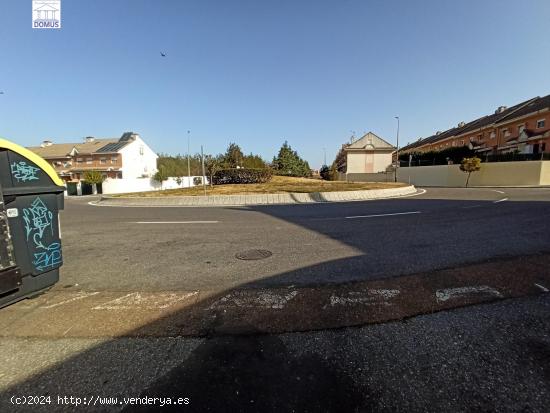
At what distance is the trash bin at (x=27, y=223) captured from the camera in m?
2.50

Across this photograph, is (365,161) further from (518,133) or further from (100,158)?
(100,158)

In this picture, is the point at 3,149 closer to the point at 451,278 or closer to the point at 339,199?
the point at 451,278

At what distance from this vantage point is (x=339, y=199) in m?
16.2

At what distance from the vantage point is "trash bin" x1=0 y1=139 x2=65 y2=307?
2.50 metres

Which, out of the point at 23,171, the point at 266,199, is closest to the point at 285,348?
the point at 23,171

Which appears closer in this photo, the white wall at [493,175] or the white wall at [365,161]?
the white wall at [493,175]

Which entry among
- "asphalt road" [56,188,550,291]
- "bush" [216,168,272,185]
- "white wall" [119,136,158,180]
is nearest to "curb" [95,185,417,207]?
"asphalt road" [56,188,550,291]

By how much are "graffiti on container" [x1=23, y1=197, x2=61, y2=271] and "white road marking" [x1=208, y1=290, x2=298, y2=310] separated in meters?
1.97

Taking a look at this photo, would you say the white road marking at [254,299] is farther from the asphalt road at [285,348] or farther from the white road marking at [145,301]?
the white road marking at [145,301]

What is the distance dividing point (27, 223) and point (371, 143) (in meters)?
52.9

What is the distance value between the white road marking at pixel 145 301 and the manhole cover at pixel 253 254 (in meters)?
1.59

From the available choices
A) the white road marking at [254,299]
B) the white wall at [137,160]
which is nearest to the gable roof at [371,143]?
the white wall at [137,160]

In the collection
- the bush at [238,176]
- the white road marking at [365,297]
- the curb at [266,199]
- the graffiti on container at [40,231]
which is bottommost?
the white road marking at [365,297]

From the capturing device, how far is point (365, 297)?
3252 millimetres
